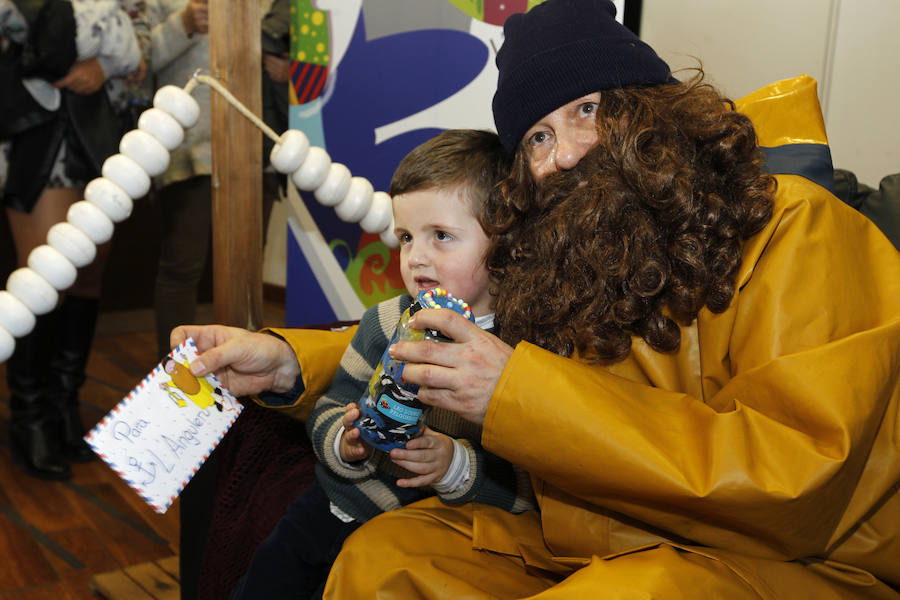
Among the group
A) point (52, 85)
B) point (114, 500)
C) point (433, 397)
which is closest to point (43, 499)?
point (114, 500)

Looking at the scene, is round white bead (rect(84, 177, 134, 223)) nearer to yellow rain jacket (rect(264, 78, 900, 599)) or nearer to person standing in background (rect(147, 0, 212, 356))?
person standing in background (rect(147, 0, 212, 356))

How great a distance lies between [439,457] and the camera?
1.22m

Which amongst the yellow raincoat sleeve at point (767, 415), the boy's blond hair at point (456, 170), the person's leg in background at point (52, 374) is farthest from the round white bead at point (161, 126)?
the yellow raincoat sleeve at point (767, 415)

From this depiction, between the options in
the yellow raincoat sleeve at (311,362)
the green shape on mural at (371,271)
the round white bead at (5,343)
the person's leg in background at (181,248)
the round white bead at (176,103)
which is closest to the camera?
the yellow raincoat sleeve at (311,362)

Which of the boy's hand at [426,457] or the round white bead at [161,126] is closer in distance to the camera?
the boy's hand at [426,457]

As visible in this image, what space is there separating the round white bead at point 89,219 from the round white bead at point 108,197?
14mm

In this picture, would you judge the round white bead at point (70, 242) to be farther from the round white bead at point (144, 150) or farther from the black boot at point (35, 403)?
the black boot at point (35, 403)

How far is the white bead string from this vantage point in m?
1.86

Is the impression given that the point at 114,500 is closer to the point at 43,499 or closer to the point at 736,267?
the point at 43,499

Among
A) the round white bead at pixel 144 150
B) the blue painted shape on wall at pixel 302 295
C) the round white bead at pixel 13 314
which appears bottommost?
the blue painted shape on wall at pixel 302 295

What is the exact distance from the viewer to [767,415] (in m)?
1.00

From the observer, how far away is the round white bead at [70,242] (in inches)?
73.8

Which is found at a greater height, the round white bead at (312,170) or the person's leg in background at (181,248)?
the round white bead at (312,170)

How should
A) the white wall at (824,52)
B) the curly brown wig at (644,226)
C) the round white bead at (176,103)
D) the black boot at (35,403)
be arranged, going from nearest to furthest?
the curly brown wig at (644,226) < the white wall at (824,52) < the round white bead at (176,103) < the black boot at (35,403)
